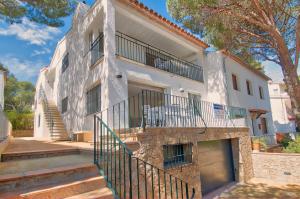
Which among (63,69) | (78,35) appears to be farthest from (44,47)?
(78,35)

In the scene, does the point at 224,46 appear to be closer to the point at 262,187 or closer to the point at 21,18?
the point at 262,187

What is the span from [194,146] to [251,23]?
840 centimetres

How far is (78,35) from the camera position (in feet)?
39.9

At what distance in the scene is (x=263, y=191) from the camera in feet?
30.1

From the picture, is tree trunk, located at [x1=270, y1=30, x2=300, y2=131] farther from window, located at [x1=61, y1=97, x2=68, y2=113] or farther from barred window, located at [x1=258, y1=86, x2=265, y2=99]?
window, located at [x1=61, y1=97, x2=68, y2=113]

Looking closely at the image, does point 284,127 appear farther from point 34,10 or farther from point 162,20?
point 34,10

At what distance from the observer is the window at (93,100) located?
912 centimetres

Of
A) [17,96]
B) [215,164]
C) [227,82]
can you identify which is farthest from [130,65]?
[17,96]

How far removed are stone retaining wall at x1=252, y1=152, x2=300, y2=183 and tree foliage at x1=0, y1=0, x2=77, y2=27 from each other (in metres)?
14.8

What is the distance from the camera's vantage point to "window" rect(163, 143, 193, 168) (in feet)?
22.5

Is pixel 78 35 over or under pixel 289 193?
over

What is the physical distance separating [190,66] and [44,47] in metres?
37.5

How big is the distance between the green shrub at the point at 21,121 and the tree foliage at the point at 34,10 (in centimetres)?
1391

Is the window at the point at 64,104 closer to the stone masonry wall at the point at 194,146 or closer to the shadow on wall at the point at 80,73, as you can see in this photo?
the shadow on wall at the point at 80,73
